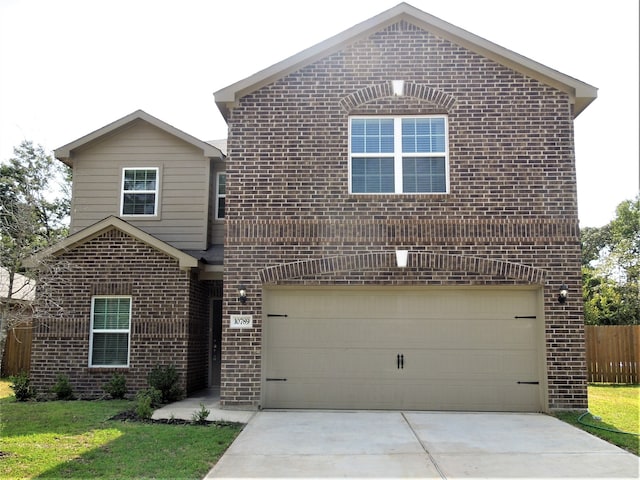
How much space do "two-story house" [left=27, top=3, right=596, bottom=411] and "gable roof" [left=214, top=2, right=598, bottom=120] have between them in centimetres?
3

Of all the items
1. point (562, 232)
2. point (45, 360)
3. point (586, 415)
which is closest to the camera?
point (586, 415)

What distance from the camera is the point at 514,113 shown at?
38.6ft

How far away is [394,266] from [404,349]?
1.59 m

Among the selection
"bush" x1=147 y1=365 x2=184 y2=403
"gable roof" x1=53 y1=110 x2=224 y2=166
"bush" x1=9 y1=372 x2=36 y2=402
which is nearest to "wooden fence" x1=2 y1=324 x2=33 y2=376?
"bush" x1=9 y1=372 x2=36 y2=402

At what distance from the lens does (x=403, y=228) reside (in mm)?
11430

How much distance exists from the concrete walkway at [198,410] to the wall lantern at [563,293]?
604 cm

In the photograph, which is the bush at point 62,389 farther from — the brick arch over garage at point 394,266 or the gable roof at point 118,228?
the brick arch over garage at point 394,266

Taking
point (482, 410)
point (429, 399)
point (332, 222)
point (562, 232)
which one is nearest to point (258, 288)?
point (332, 222)

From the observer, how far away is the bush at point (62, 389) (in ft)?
41.3

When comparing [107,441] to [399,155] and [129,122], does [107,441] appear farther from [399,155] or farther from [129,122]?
[129,122]

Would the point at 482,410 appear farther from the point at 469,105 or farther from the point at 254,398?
the point at 469,105

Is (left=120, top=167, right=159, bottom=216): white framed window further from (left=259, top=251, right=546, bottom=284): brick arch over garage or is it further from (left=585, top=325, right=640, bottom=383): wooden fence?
(left=585, top=325, right=640, bottom=383): wooden fence

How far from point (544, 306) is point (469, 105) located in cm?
413

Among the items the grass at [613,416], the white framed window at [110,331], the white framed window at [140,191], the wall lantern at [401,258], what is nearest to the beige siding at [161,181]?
the white framed window at [140,191]
